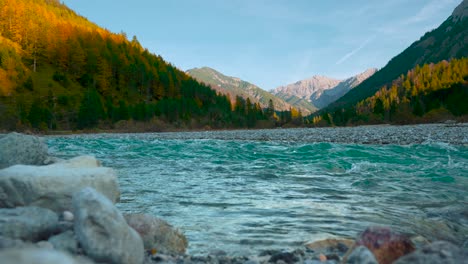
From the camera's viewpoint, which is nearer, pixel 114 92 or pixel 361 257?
pixel 361 257

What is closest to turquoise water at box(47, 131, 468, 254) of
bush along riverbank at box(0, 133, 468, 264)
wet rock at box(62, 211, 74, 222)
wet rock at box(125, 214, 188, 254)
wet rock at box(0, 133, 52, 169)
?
wet rock at box(125, 214, 188, 254)

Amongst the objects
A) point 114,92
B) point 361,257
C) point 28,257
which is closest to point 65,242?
point 28,257

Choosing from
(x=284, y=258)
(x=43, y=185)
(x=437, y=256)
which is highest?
(x=43, y=185)

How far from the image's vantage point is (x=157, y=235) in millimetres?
5070

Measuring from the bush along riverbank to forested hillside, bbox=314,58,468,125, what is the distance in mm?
76328

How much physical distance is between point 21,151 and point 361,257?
761 cm

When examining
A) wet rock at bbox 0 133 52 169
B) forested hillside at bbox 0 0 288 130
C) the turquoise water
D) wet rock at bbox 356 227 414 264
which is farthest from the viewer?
forested hillside at bbox 0 0 288 130

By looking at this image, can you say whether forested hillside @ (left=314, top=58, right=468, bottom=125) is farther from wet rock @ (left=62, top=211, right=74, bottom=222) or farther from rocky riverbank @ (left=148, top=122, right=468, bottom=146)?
wet rock @ (left=62, top=211, right=74, bottom=222)

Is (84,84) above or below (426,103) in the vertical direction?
above

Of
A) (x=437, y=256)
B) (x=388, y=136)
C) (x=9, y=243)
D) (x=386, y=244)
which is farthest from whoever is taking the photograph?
(x=388, y=136)

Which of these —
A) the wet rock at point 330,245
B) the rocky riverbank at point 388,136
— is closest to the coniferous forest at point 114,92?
the rocky riverbank at point 388,136

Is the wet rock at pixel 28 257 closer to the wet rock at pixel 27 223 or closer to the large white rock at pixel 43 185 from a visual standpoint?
the wet rock at pixel 27 223

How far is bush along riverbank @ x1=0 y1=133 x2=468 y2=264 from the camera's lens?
368cm

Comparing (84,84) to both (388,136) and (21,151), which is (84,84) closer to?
(388,136)
